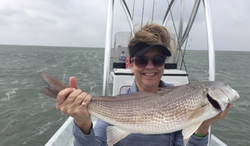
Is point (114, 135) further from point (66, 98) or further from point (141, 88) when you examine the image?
point (141, 88)

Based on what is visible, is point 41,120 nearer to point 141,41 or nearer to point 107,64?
point 107,64

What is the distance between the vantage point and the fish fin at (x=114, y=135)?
7.66 ft

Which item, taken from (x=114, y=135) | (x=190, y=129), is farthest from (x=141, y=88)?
(x=190, y=129)

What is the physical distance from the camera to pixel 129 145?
8.18 feet

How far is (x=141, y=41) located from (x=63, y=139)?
145 inches

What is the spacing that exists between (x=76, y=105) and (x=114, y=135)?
0.56 meters

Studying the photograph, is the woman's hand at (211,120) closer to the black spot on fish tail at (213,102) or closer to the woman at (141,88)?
the woman at (141,88)

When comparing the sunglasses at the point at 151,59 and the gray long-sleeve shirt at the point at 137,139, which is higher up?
the sunglasses at the point at 151,59

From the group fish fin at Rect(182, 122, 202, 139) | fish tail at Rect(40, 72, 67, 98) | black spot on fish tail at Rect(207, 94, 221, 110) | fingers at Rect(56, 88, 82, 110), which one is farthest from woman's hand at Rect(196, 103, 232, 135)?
fish tail at Rect(40, 72, 67, 98)

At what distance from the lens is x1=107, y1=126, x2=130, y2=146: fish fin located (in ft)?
7.66

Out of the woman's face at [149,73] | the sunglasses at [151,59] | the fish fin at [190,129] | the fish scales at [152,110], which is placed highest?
the sunglasses at [151,59]

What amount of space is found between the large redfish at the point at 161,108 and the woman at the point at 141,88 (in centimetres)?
14

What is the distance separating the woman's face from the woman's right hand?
2.58ft

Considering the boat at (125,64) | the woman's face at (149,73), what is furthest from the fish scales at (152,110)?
the boat at (125,64)
